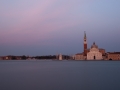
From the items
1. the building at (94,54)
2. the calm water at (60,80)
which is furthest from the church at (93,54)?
the calm water at (60,80)

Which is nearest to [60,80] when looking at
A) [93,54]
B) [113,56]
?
[93,54]

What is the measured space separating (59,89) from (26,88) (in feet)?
6.50

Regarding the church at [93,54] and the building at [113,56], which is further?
the building at [113,56]

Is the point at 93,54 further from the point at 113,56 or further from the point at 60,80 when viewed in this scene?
the point at 60,80

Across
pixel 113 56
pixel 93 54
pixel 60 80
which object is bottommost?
pixel 60 80

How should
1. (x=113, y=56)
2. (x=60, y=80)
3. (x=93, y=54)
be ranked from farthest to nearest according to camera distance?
1. (x=113, y=56)
2. (x=93, y=54)
3. (x=60, y=80)

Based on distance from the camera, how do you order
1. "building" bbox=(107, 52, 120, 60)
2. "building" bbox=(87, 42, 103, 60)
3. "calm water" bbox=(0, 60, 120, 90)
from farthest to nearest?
"building" bbox=(107, 52, 120, 60)
"building" bbox=(87, 42, 103, 60)
"calm water" bbox=(0, 60, 120, 90)

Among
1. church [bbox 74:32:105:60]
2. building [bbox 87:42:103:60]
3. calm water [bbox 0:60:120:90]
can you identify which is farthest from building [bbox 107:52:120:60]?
calm water [bbox 0:60:120:90]

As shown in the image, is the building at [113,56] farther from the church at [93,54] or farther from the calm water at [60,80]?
the calm water at [60,80]

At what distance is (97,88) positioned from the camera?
12891mm

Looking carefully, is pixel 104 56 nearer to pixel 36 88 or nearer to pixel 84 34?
pixel 84 34

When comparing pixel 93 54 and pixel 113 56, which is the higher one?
pixel 93 54

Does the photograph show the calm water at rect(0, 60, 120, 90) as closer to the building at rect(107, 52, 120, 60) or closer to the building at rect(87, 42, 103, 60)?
the building at rect(87, 42, 103, 60)

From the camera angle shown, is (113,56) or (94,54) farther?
(113,56)
